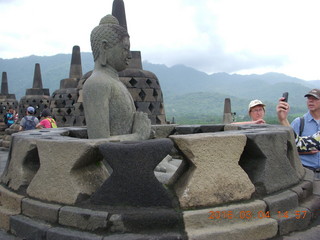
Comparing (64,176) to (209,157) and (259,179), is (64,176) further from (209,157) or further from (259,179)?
(259,179)

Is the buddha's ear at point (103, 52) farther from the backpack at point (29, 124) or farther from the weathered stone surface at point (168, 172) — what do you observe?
the backpack at point (29, 124)

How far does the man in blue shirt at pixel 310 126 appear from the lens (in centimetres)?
291

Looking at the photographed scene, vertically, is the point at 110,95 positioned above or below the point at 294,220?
above

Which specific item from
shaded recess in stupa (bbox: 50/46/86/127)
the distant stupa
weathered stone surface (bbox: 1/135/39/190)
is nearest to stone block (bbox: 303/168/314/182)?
weathered stone surface (bbox: 1/135/39/190)

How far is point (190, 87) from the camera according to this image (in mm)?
156000

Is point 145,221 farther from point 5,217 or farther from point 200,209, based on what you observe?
point 5,217

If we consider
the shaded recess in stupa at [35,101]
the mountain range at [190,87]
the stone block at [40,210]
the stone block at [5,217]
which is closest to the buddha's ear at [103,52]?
the stone block at [40,210]

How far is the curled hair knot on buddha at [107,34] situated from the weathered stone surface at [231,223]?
5.63 feet

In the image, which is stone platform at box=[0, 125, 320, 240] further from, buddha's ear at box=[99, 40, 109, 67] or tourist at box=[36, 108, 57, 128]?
tourist at box=[36, 108, 57, 128]

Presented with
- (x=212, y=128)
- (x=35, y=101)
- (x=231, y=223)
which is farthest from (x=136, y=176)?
(x=35, y=101)

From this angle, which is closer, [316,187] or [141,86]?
[316,187]

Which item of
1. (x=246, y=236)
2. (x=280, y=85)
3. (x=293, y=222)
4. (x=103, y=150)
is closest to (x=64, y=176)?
(x=103, y=150)

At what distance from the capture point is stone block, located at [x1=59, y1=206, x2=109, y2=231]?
184cm

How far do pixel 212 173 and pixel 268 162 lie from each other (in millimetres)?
519
